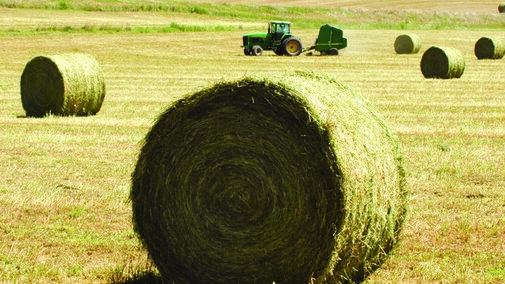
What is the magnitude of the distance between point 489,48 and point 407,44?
5.37m

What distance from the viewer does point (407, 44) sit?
110 feet

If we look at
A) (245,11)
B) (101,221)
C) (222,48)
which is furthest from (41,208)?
(245,11)

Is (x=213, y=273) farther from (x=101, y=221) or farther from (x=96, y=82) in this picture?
(x=96, y=82)

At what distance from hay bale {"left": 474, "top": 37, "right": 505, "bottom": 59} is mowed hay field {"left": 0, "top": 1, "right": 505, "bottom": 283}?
6000 millimetres

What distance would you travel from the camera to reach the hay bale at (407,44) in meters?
33.3

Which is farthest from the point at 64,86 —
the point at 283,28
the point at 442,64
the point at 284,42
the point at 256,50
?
the point at 283,28

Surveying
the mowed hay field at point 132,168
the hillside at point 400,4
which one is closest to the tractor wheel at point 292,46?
the mowed hay field at point 132,168

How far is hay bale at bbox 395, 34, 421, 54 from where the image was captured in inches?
1310

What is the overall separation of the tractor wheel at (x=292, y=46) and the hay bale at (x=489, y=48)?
827 centimetres

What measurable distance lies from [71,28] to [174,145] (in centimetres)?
3652

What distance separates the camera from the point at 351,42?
127 feet

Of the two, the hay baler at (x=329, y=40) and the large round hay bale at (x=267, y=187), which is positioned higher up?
the large round hay bale at (x=267, y=187)

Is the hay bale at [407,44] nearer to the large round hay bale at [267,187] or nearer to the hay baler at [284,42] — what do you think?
the hay baler at [284,42]

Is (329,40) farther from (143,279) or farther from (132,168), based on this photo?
(143,279)
